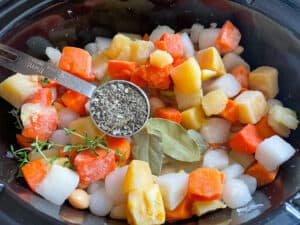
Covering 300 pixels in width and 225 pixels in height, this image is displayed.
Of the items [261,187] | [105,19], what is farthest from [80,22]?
[261,187]

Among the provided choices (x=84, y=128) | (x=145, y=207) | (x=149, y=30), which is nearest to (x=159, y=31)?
(x=149, y=30)

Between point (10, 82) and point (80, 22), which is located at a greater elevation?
point (80, 22)

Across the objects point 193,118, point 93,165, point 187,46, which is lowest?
point 93,165

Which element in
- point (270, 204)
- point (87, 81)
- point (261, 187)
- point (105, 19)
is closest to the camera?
point (270, 204)

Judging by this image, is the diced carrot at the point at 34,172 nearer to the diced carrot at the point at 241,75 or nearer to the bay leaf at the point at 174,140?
the bay leaf at the point at 174,140

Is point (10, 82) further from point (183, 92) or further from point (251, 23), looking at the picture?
point (251, 23)

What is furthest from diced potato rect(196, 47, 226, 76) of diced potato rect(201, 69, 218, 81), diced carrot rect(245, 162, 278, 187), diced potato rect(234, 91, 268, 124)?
diced carrot rect(245, 162, 278, 187)

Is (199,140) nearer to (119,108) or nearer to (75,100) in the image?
(119,108)
